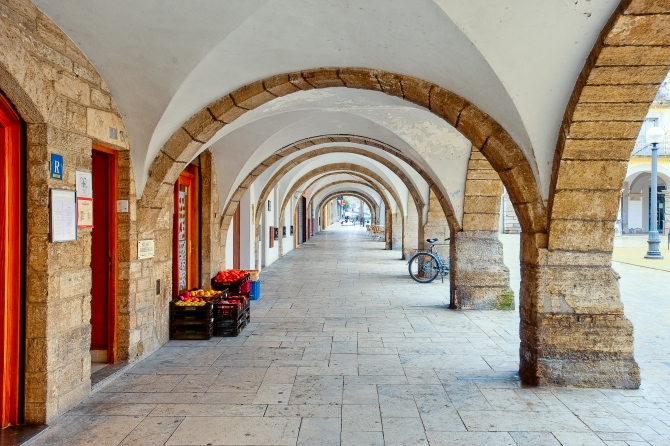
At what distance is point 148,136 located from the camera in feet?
14.0

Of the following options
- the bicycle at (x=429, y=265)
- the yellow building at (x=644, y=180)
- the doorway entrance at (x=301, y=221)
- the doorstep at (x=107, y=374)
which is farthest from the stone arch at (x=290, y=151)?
the yellow building at (x=644, y=180)

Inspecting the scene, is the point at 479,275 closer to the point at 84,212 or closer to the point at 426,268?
the point at 426,268

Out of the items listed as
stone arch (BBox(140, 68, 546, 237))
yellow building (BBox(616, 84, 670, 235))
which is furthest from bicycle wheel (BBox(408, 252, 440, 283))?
yellow building (BBox(616, 84, 670, 235))

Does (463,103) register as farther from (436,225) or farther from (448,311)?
(436,225)

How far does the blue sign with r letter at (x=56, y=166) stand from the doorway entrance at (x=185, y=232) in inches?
99.4

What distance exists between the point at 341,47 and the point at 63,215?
2.17 m

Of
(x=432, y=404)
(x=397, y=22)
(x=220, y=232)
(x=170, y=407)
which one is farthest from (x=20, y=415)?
(x=220, y=232)

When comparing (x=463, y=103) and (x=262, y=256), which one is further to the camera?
(x=262, y=256)

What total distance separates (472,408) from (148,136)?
315 centimetres

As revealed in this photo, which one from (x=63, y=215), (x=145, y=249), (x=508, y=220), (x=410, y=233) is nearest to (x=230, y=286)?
(x=145, y=249)

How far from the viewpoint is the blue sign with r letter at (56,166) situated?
3.18 meters

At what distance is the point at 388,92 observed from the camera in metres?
4.39

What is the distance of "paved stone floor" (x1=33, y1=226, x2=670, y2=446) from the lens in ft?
9.68

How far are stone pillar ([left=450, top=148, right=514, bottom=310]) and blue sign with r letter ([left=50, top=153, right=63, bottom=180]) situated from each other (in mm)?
5053
